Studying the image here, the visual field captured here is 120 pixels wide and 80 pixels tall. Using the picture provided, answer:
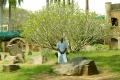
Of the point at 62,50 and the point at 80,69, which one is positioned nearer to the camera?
the point at 80,69

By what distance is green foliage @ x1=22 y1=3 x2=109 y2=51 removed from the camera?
20703mm

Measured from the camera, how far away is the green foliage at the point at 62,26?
20.7m

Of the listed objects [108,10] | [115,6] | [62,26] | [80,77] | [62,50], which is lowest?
[80,77]

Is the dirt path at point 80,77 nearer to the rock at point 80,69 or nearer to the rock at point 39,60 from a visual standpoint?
the rock at point 80,69

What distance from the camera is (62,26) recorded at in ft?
67.8

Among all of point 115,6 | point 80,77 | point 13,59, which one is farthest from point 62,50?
point 115,6

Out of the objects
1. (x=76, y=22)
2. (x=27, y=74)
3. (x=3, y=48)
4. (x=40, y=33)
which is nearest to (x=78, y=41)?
(x=76, y=22)

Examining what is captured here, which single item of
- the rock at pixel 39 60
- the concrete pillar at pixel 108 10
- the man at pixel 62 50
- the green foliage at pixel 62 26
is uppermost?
the concrete pillar at pixel 108 10

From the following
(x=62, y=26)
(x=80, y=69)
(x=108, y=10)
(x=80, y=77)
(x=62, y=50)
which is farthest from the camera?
(x=108, y=10)

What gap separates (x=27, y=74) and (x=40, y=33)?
843cm

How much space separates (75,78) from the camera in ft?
36.3

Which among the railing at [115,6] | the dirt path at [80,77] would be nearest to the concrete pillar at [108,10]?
the railing at [115,6]

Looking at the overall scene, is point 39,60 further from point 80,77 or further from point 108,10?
point 108,10

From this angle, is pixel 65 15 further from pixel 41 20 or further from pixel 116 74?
pixel 116 74
